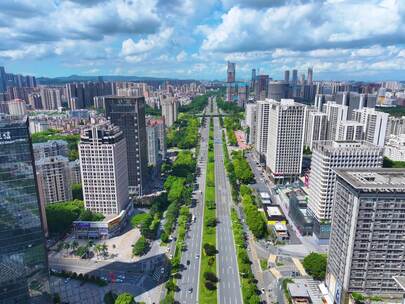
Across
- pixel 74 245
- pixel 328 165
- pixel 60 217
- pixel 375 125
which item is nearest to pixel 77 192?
pixel 60 217

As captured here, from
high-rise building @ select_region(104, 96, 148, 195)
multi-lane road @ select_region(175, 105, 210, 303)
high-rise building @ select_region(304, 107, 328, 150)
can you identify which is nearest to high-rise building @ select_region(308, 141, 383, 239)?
multi-lane road @ select_region(175, 105, 210, 303)

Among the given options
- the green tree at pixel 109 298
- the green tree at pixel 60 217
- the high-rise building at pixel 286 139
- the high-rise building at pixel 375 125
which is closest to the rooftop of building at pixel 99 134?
the green tree at pixel 60 217

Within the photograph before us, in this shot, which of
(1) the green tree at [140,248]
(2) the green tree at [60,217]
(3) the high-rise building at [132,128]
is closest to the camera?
(1) the green tree at [140,248]

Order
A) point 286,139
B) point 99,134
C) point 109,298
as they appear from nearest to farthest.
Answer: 1. point 109,298
2. point 99,134
3. point 286,139

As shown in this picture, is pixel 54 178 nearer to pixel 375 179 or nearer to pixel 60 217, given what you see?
pixel 60 217

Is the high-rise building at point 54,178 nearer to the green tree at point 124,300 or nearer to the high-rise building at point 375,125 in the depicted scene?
the green tree at point 124,300

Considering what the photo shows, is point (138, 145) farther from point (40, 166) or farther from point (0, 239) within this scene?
point (0, 239)

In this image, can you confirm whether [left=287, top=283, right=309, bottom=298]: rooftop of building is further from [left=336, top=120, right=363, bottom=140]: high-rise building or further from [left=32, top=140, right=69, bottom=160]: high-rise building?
[left=32, top=140, right=69, bottom=160]: high-rise building
